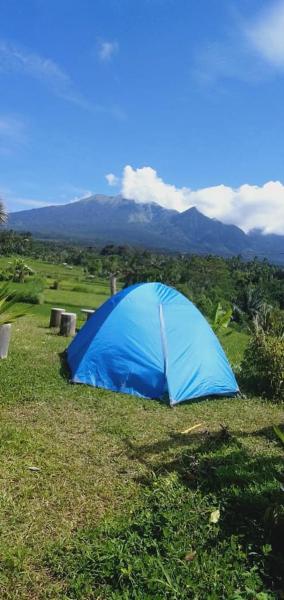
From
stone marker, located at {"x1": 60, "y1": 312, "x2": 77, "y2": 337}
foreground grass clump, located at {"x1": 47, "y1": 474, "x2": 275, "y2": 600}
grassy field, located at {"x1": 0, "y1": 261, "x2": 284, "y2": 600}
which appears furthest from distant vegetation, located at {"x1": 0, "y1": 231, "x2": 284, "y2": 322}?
foreground grass clump, located at {"x1": 47, "y1": 474, "x2": 275, "y2": 600}

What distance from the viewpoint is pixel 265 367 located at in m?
9.60

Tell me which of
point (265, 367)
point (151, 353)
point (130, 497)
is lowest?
point (130, 497)

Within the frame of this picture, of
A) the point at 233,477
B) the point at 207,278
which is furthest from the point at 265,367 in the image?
the point at 207,278

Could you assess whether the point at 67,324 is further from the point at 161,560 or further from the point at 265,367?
the point at 161,560

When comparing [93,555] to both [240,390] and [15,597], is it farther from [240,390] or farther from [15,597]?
[240,390]

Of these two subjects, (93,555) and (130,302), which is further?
(130,302)

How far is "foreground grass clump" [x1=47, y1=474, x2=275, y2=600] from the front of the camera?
3574 millimetres

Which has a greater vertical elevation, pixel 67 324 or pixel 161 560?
pixel 67 324

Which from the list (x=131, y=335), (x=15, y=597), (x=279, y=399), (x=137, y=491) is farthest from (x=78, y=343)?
(x=15, y=597)

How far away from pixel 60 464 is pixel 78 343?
4.52m

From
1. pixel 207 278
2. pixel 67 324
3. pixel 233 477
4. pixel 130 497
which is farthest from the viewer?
pixel 207 278

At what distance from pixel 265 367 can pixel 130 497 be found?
5.37 metres

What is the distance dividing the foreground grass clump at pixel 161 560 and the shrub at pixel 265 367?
5.24 metres

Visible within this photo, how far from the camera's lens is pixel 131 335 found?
870 cm
